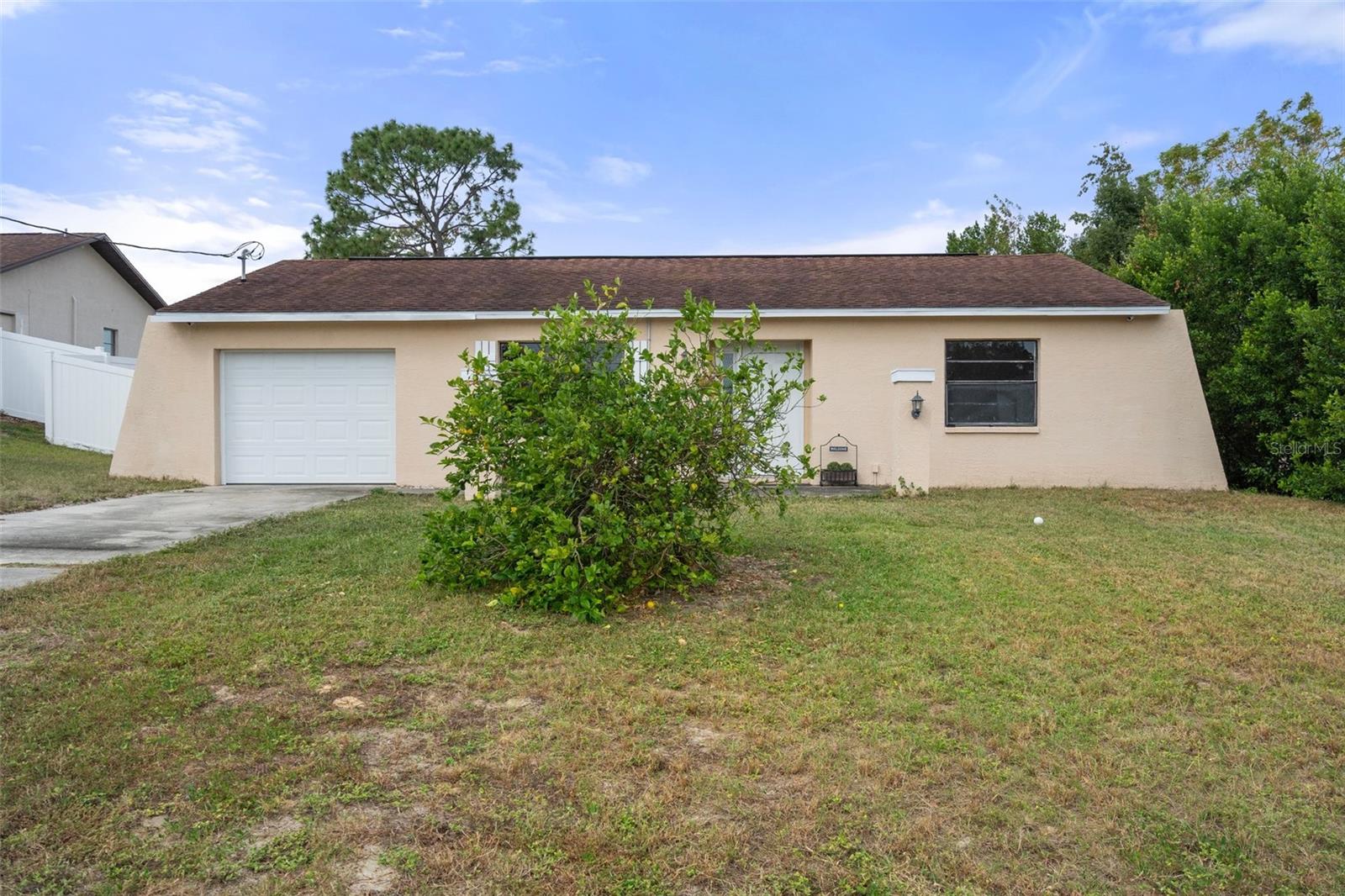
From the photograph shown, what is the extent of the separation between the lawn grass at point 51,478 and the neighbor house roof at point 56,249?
546cm

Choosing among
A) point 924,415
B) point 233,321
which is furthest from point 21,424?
point 924,415

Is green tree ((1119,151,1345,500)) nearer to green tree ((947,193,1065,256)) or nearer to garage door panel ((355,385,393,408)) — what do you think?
garage door panel ((355,385,393,408))

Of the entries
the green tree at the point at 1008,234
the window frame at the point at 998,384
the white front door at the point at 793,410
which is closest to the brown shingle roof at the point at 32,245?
the white front door at the point at 793,410

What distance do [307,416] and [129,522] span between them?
14.6ft

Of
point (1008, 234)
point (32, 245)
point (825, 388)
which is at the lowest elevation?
point (825, 388)

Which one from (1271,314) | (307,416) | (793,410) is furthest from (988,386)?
(307,416)

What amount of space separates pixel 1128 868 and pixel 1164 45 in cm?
1562

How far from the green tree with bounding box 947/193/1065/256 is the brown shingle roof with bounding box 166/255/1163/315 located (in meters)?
16.5

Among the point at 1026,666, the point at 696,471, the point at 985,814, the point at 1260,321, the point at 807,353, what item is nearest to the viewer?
the point at 985,814

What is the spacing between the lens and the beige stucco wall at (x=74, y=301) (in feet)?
66.2

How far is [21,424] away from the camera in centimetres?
1744

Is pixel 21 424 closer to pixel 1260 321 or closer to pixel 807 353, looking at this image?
pixel 807 353

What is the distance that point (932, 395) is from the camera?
1250 centimetres

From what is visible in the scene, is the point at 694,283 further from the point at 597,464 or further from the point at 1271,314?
the point at 597,464
